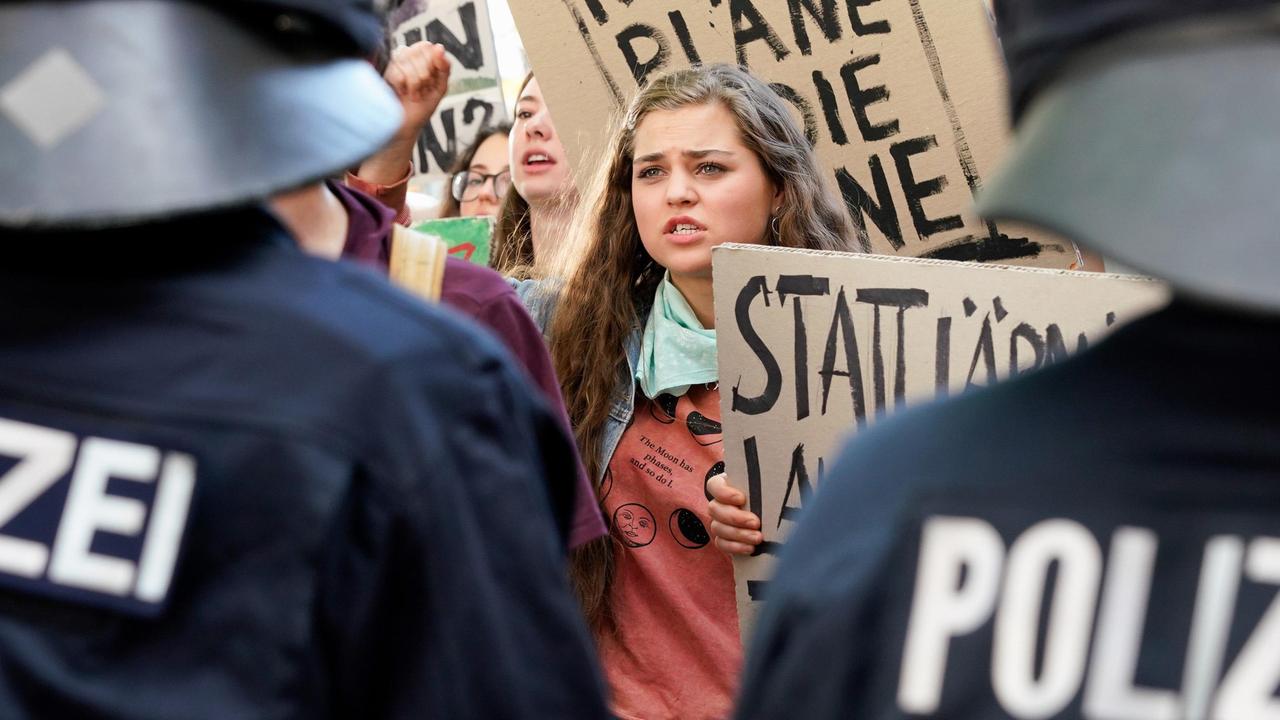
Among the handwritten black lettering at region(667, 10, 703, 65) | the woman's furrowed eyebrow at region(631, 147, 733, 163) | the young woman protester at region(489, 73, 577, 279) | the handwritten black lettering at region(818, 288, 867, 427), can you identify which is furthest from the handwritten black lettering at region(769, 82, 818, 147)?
the handwritten black lettering at region(818, 288, 867, 427)

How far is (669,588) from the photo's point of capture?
2.63m

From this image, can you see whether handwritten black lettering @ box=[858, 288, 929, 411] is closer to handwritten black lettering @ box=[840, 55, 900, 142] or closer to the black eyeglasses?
handwritten black lettering @ box=[840, 55, 900, 142]

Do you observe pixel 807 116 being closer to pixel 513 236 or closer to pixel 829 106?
pixel 829 106

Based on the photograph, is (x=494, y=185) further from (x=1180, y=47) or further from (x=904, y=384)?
(x=1180, y=47)

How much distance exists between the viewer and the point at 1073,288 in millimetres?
2324

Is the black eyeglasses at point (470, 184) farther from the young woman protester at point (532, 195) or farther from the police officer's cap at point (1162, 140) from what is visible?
the police officer's cap at point (1162, 140)

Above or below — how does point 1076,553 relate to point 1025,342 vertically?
below

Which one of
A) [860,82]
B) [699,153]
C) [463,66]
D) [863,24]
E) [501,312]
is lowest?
[501,312]

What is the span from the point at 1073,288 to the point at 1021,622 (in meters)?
1.55

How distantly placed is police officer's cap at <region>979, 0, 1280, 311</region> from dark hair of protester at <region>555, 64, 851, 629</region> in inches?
78.7

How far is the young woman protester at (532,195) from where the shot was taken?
13.1 ft

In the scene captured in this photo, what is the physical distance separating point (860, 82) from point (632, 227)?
0.60 meters

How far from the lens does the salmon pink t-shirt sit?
8.49ft

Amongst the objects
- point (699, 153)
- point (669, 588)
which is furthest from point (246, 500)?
point (699, 153)
